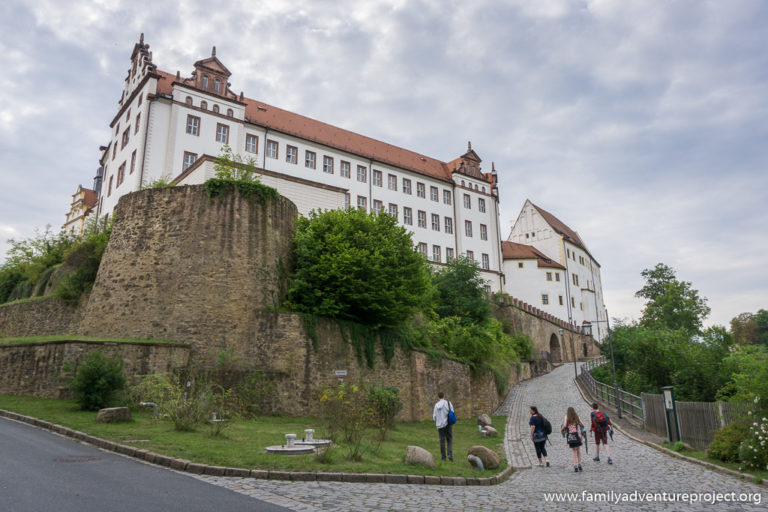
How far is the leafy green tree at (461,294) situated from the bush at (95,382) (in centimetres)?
2568

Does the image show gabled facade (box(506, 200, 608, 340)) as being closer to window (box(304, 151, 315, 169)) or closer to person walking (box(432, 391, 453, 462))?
window (box(304, 151, 315, 169))

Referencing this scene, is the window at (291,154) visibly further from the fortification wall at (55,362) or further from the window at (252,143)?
the fortification wall at (55,362)

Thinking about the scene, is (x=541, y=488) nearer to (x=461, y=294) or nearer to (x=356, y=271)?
(x=356, y=271)

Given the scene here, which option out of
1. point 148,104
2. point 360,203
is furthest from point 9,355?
point 360,203

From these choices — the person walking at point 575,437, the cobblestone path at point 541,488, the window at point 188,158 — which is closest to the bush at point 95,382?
the cobblestone path at point 541,488

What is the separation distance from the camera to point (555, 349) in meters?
56.3

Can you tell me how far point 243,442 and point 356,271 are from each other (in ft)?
36.2

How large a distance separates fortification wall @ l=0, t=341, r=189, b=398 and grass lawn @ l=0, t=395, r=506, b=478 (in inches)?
20.4

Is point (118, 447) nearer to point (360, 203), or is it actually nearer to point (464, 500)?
point (464, 500)

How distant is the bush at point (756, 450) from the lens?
39.0 ft

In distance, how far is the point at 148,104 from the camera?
33.1 meters

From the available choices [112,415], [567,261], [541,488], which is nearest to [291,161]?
[112,415]

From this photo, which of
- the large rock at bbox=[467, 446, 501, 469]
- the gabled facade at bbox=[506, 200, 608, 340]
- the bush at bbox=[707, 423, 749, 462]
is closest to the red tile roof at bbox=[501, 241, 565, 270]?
the gabled facade at bbox=[506, 200, 608, 340]

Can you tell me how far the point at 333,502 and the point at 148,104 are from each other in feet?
106
